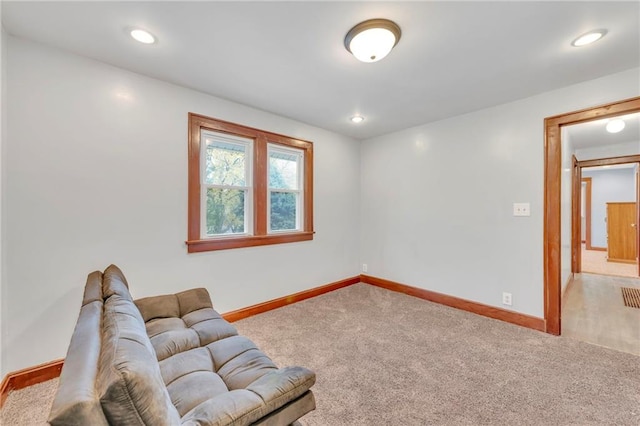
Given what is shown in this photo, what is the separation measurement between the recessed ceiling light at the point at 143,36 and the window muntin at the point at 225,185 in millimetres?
982

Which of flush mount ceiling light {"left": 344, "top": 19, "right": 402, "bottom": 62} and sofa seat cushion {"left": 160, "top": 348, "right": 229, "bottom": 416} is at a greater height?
flush mount ceiling light {"left": 344, "top": 19, "right": 402, "bottom": 62}

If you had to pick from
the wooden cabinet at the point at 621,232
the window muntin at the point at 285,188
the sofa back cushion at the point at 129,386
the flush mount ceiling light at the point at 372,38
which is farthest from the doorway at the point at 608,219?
the sofa back cushion at the point at 129,386

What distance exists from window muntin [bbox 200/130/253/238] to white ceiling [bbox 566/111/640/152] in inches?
167

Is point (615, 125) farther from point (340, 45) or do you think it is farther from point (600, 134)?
point (340, 45)

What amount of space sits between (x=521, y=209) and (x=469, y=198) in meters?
0.54

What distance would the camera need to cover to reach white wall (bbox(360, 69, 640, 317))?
9.21 feet

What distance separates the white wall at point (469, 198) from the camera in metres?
2.81

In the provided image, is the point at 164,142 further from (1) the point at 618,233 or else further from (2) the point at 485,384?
(1) the point at 618,233

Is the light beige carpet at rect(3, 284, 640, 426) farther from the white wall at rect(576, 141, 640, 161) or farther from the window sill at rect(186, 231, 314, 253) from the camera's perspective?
the white wall at rect(576, 141, 640, 161)

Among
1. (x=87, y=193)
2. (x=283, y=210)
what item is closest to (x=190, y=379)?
(x=87, y=193)

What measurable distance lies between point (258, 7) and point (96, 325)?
5.90 ft

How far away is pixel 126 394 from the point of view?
2.33 feet

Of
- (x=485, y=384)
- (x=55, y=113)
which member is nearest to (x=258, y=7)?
(x=55, y=113)

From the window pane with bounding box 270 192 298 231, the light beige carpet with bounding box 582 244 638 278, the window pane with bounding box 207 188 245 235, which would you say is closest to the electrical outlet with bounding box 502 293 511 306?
the window pane with bounding box 270 192 298 231
